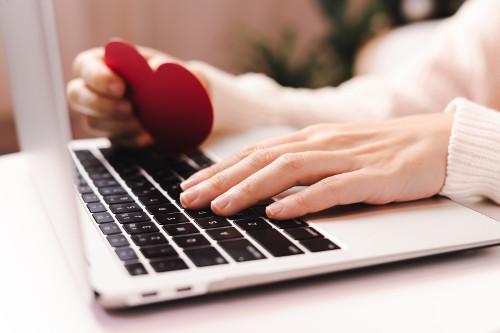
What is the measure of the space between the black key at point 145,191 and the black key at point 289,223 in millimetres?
139

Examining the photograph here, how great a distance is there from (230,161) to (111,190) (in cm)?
12

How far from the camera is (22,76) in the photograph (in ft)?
1.68

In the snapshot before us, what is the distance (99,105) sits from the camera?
0.75 meters

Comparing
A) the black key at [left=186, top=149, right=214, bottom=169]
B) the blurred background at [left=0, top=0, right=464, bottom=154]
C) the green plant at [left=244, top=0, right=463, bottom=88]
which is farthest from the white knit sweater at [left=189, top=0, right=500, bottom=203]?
the green plant at [left=244, top=0, right=463, bottom=88]

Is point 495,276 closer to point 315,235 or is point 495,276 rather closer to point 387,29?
point 315,235

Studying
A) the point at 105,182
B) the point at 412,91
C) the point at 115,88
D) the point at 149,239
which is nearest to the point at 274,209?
the point at 149,239

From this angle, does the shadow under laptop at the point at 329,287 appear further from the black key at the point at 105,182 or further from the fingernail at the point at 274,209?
the black key at the point at 105,182

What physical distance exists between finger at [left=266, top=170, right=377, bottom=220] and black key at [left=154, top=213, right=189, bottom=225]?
0.07 m

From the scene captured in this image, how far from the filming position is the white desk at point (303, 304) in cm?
37

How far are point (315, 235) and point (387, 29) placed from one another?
6.16ft

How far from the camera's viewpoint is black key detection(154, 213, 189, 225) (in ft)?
1.61

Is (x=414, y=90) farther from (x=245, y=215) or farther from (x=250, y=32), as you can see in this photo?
(x=250, y=32)

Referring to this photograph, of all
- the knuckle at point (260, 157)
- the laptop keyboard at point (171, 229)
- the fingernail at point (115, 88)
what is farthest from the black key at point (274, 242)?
the fingernail at point (115, 88)

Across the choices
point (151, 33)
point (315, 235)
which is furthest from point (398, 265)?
point (151, 33)
